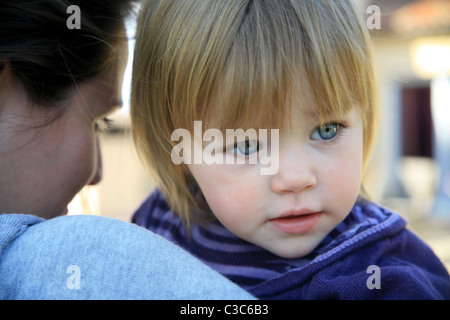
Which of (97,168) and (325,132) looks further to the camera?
(97,168)

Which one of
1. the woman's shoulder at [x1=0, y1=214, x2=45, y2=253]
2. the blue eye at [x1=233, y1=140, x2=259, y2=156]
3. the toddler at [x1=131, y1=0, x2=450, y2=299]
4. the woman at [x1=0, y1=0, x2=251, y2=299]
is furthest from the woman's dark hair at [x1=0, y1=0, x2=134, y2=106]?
the blue eye at [x1=233, y1=140, x2=259, y2=156]

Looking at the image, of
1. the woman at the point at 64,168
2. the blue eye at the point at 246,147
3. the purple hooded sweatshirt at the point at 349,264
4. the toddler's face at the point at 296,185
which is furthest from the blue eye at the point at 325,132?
the woman at the point at 64,168

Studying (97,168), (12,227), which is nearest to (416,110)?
(97,168)

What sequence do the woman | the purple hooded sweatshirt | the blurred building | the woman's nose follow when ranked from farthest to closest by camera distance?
1. the blurred building
2. the woman's nose
3. the purple hooded sweatshirt
4. the woman

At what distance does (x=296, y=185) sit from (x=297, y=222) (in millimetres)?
115

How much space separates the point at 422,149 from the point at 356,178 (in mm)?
7465

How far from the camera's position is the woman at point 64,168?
2.88 ft

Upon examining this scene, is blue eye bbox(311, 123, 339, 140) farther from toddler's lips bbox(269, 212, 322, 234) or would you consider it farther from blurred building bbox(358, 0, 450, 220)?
blurred building bbox(358, 0, 450, 220)

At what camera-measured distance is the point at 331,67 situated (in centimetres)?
113

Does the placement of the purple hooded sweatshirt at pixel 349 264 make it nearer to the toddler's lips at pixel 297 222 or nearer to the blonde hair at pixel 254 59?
the toddler's lips at pixel 297 222

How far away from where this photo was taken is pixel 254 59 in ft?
3.66

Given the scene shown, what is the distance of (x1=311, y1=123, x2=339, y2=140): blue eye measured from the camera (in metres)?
1.15

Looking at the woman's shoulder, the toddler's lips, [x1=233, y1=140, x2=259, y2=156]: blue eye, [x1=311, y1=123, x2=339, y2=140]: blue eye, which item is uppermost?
[x1=311, y1=123, x2=339, y2=140]: blue eye

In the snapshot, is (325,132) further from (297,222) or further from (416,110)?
(416,110)
